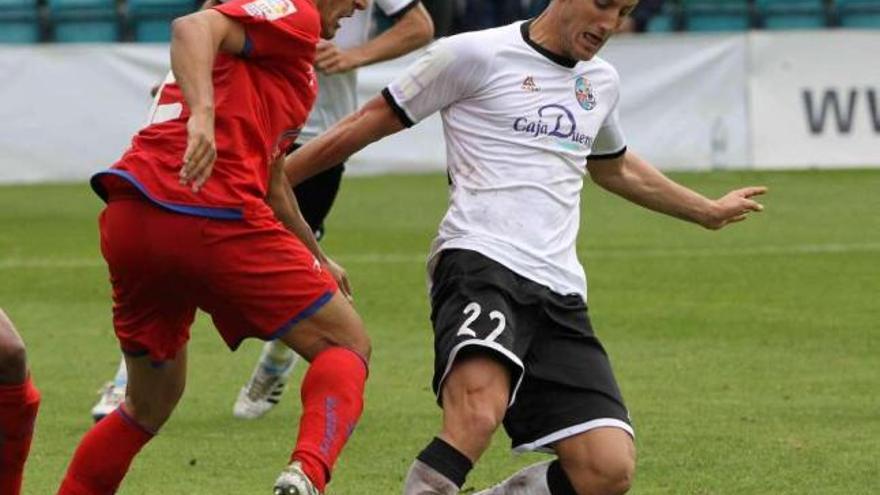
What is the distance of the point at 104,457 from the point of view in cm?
667

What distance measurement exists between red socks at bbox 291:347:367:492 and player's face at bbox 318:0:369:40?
3.42ft

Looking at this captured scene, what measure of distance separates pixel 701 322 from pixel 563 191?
5.71 meters

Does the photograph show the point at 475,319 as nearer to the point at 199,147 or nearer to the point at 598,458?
the point at 598,458

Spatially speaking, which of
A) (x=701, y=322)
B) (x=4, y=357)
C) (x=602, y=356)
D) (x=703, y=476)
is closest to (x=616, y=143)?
(x=602, y=356)

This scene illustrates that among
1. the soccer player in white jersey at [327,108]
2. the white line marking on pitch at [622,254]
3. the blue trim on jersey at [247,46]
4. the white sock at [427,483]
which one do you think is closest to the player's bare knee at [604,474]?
the white sock at [427,483]

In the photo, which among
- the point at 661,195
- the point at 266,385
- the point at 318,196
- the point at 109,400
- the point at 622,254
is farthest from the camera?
the point at 622,254

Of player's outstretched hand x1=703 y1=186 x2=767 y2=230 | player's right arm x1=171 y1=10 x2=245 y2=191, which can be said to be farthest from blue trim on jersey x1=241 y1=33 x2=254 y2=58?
player's outstretched hand x1=703 y1=186 x2=767 y2=230

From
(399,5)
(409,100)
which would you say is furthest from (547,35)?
(399,5)

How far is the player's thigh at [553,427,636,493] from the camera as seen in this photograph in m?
6.47

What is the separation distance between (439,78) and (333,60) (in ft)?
11.1

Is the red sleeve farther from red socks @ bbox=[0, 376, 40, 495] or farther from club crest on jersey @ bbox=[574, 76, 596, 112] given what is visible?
red socks @ bbox=[0, 376, 40, 495]

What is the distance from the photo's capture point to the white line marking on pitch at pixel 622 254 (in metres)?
15.4

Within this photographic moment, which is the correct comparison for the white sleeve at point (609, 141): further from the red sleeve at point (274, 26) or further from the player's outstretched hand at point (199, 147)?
the player's outstretched hand at point (199, 147)

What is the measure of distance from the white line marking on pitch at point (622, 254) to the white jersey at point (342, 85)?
15.0 ft
